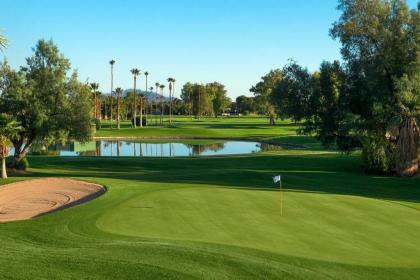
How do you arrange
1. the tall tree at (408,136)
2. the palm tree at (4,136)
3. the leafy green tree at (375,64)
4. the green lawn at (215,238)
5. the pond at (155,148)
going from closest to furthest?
1. the green lawn at (215,238)
2. the palm tree at (4,136)
3. the tall tree at (408,136)
4. the leafy green tree at (375,64)
5. the pond at (155,148)

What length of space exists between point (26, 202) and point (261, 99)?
373 ft

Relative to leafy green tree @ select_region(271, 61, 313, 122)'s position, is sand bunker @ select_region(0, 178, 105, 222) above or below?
below

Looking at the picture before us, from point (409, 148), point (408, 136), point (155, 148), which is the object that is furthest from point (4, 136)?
point (155, 148)

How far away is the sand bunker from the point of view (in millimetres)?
21109

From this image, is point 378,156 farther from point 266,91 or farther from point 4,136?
point 266,91

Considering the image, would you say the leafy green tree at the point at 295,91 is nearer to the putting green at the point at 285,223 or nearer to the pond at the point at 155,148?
the putting green at the point at 285,223

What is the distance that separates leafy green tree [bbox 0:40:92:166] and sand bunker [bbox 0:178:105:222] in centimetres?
1134

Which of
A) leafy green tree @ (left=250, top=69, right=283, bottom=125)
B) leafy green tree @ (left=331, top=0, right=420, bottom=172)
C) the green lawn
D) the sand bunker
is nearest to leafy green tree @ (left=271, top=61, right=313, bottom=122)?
leafy green tree @ (left=331, top=0, right=420, bottom=172)

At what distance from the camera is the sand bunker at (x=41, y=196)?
2111cm

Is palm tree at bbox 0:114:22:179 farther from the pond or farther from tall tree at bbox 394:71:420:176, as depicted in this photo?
the pond

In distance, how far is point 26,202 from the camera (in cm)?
2353

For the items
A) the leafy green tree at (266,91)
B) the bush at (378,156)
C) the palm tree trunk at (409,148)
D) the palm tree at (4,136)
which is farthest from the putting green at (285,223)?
the leafy green tree at (266,91)

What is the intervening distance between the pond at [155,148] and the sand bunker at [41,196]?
3569 cm

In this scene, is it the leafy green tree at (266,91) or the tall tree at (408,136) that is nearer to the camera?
the tall tree at (408,136)
